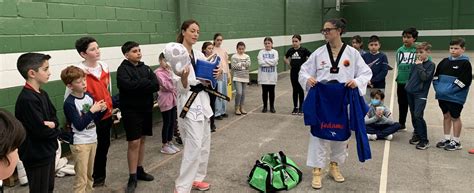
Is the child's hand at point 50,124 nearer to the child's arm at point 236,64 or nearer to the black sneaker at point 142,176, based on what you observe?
Result: the black sneaker at point 142,176

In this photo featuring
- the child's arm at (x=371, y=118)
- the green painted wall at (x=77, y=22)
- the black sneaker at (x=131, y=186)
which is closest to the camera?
the black sneaker at (x=131, y=186)

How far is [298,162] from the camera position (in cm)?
499

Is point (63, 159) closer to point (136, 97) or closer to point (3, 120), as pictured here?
point (136, 97)

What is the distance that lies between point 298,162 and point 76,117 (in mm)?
2751

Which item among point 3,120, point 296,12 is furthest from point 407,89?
point 296,12

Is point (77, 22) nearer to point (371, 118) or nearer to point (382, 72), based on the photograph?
point (371, 118)

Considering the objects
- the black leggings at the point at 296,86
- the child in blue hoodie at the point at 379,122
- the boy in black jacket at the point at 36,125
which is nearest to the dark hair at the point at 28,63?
the boy in black jacket at the point at 36,125

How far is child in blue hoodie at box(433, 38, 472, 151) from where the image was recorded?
5.09 metres

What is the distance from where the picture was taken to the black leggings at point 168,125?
5.55m

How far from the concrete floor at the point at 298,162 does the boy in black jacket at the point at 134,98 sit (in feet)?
1.45

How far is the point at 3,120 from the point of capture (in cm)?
150

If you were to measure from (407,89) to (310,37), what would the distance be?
42.8 ft

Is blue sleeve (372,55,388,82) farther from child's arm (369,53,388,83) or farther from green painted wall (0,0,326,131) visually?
green painted wall (0,0,326,131)

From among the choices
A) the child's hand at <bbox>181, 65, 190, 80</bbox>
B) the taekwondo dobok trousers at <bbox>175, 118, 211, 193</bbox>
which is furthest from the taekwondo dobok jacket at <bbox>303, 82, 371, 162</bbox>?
the child's hand at <bbox>181, 65, 190, 80</bbox>
